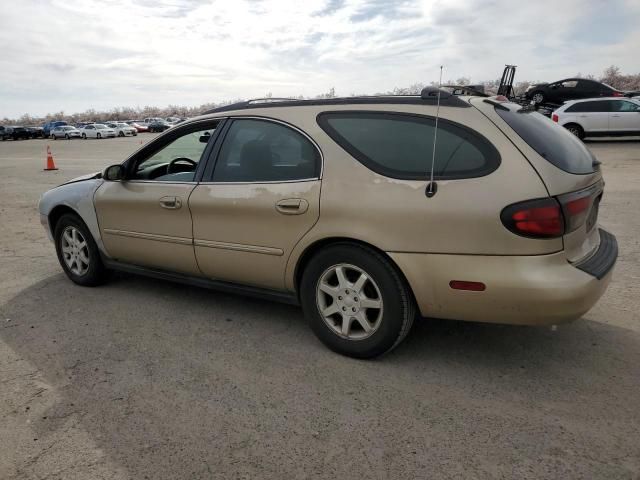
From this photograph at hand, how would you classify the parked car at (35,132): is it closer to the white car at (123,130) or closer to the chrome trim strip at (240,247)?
the white car at (123,130)

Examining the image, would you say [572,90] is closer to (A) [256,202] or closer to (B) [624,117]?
(B) [624,117]

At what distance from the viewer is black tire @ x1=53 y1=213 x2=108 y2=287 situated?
4828 millimetres

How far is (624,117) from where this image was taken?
1752cm

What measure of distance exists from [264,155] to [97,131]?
48.8 m

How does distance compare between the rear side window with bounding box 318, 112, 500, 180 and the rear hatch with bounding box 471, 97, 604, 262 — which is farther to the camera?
the rear side window with bounding box 318, 112, 500, 180

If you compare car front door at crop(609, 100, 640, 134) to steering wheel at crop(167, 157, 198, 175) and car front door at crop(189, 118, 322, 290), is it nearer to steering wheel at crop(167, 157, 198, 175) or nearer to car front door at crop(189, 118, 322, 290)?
steering wheel at crop(167, 157, 198, 175)

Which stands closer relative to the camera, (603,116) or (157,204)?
(157,204)

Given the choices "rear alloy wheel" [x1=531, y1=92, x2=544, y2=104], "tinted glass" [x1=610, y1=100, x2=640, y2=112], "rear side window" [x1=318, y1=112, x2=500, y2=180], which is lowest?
"rear side window" [x1=318, y1=112, x2=500, y2=180]

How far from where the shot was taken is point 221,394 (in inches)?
119

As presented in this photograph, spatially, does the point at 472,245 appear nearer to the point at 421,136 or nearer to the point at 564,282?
the point at 564,282

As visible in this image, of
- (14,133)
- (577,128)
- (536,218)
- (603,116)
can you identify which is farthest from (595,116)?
(14,133)

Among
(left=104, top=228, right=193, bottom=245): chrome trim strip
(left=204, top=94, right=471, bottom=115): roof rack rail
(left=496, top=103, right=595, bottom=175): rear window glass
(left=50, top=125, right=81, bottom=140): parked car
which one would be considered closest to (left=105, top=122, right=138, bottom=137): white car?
(left=50, top=125, right=81, bottom=140): parked car

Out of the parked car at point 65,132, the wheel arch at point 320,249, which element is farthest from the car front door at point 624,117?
the parked car at point 65,132

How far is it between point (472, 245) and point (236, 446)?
161cm
